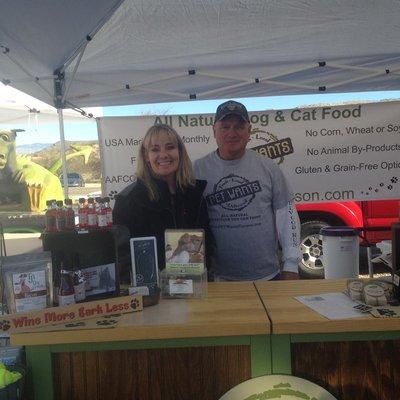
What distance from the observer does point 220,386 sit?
1.42 metres

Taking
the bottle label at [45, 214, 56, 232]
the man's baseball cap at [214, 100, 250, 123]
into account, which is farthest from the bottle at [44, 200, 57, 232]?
the man's baseball cap at [214, 100, 250, 123]

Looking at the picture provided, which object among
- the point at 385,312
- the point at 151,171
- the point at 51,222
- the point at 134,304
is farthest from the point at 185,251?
the point at 385,312

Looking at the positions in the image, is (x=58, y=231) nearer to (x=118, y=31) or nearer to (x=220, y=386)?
(x=220, y=386)

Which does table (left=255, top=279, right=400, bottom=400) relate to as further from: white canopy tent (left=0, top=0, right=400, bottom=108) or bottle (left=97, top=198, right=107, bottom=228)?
white canopy tent (left=0, top=0, right=400, bottom=108)

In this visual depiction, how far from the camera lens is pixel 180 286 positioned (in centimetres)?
165

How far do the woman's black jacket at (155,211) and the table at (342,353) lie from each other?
78cm

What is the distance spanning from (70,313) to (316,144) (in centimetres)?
342

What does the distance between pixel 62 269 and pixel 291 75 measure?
2883 mm

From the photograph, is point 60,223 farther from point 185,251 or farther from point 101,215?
point 185,251

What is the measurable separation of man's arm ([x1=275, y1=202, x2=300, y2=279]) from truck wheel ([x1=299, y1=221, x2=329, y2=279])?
9.02 feet

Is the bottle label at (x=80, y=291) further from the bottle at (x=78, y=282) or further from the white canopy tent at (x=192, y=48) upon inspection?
the white canopy tent at (x=192, y=48)

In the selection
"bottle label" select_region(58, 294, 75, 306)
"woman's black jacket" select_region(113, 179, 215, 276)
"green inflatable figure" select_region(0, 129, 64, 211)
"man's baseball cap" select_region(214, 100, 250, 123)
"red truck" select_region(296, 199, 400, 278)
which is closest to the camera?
"bottle label" select_region(58, 294, 75, 306)


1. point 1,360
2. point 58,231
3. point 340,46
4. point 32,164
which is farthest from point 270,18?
point 32,164

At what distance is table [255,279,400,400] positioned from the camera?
135 centimetres
